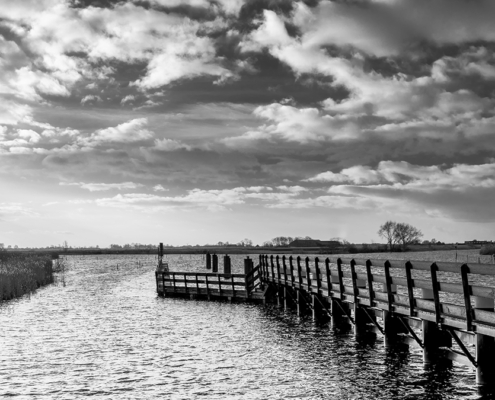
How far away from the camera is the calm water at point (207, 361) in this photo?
14367mm

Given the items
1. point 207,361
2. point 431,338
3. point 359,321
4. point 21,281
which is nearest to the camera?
point 431,338

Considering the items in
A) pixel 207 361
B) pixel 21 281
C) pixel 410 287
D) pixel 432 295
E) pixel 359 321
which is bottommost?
pixel 207 361

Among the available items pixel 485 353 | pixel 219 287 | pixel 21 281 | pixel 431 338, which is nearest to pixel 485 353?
pixel 485 353

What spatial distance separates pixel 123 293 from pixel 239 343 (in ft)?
90.3

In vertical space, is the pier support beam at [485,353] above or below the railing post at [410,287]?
below

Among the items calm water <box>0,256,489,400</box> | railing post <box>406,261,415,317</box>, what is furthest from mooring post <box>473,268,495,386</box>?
railing post <box>406,261,415,317</box>

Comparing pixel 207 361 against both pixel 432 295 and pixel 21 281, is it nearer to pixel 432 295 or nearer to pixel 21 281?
pixel 432 295

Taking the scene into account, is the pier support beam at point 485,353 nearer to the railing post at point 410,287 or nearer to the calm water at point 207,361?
the calm water at point 207,361

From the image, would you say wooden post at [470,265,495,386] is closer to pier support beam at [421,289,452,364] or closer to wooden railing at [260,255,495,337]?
wooden railing at [260,255,495,337]

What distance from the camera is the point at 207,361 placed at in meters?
18.2

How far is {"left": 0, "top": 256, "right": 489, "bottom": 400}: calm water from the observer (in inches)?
566

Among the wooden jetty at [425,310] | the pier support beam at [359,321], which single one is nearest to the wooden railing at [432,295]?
the wooden jetty at [425,310]

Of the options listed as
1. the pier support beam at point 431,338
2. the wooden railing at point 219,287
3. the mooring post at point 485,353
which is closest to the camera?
the mooring post at point 485,353

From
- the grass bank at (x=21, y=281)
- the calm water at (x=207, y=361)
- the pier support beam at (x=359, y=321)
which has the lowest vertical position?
the calm water at (x=207, y=361)
